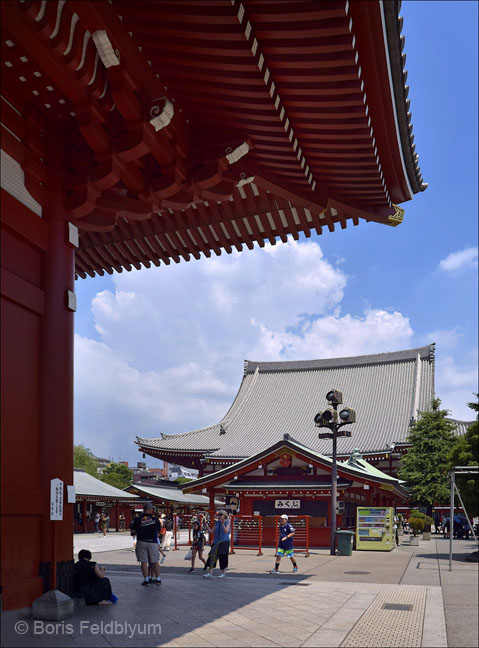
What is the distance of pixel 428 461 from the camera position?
115 feet

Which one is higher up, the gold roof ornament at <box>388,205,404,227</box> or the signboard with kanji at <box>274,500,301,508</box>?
the gold roof ornament at <box>388,205,404,227</box>

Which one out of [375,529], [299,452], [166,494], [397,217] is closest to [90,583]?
[397,217]

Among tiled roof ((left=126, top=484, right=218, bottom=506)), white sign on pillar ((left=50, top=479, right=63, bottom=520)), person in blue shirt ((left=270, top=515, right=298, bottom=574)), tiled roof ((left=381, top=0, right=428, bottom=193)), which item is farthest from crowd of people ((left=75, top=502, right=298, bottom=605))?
tiled roof ((left=126, top=484, right=218, bottom=506))

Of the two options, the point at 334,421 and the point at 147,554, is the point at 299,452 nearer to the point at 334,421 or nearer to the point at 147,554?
the point at 334,421

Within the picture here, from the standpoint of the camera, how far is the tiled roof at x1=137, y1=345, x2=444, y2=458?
143 ft

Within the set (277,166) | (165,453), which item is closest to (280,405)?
(165,453)

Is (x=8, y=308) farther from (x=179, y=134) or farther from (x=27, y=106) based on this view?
(x=179, y=134)

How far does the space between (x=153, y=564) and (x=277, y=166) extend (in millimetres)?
7389

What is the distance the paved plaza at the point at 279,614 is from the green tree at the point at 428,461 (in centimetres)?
2015

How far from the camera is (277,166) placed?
8.80 m

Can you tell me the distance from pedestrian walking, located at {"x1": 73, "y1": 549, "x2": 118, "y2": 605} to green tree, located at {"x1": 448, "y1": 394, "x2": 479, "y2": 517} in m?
12.5

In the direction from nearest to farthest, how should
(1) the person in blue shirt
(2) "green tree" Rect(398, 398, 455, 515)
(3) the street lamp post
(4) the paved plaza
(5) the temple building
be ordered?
(4) the paved plaza
(1) the person in blue shirt
(3) the street lamp post
(5) the temple building
(2) "green tree" Rect(398, 398, 455, 515)

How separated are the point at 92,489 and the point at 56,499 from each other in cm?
3470

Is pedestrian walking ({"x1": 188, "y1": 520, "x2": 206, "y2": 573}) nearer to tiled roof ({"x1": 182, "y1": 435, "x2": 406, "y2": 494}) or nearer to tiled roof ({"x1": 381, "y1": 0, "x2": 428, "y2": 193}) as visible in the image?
tiled roof ({"x1": 182, "y1": 435, "x2": 406, "y2": 494})
